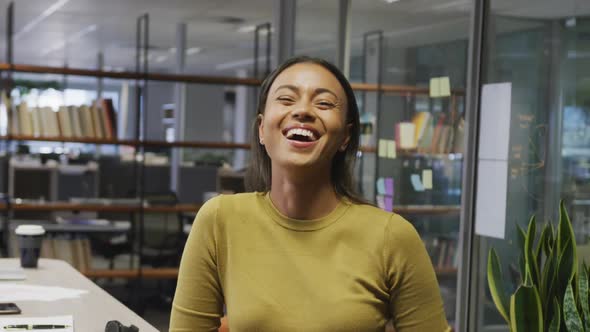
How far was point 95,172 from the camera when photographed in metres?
8.84

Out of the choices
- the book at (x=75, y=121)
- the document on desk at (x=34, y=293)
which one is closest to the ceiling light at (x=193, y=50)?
the book at (x=75, y=121)

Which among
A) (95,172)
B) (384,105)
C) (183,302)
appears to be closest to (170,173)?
(95,172)

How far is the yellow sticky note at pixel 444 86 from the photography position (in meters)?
3.79

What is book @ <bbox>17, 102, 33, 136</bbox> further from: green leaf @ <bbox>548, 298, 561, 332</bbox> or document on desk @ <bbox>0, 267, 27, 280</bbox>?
green leaf @ <bbox>548, 298, 561, 332</bbox>

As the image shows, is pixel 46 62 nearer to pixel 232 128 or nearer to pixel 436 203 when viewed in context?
pixel 232 128

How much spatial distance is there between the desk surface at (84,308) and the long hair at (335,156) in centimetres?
77

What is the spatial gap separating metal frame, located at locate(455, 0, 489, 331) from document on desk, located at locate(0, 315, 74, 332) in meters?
1.92

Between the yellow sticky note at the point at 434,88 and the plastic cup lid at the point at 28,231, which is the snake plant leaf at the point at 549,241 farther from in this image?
the plastic cup lid at the point at 28,231

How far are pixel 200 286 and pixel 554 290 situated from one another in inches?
66.9

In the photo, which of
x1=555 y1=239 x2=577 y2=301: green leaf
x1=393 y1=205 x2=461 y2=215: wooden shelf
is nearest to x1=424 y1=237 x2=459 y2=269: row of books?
x1=393 y1=205 x2=461 y2=215: wooden shelf

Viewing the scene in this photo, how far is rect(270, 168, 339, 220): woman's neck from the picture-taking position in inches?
56.9

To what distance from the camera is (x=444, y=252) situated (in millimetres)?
3867

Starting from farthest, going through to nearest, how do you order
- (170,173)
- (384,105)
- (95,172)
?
(170,173), (95,172), (384,105)

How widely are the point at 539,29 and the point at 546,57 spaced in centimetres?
11
